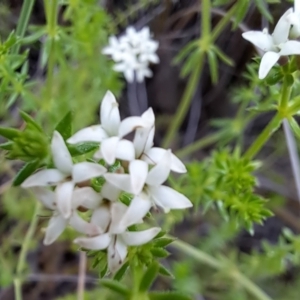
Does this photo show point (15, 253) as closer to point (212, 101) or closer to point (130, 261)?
point (212, 101)

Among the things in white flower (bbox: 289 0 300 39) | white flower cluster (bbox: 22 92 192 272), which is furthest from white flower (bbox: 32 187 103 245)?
white flower (bbox: 289 0 300 39)

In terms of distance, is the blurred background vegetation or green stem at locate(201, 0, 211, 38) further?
the blurred background vegetation

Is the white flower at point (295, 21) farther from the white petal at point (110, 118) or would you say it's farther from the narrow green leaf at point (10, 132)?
the narrow green leaf at point (10, 132)

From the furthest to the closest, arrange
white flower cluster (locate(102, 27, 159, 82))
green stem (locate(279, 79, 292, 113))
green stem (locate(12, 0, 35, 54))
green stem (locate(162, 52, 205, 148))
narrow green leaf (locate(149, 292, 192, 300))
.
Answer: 1. white flower cluster (locate(102, 27, 159, 82))
2. green stem (locate(162, 52, 205, 148))
3. green stem (locate(12, 0, 35, 54))
4. green stem (locate(279, 79, 292, 113))
5. narrow green leaf (locate(149, 292, 192, 300))

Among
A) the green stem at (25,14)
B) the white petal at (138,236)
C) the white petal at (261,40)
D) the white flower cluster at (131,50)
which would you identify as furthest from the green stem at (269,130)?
the white flower cluster at (131,50)

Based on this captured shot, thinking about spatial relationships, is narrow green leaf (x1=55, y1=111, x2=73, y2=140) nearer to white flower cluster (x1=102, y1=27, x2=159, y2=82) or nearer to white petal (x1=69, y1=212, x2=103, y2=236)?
white petal (x1=69, y1=212, x2=103, y2=236)

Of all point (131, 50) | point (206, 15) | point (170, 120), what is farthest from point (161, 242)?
point (170, 120)
